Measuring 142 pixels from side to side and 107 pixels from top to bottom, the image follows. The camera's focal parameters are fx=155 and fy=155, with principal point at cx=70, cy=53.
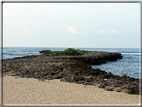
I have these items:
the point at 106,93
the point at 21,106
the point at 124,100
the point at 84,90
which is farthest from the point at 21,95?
the point at 124,100

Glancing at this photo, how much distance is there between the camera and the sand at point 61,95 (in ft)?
17.9

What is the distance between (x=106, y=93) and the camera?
657 centimetres

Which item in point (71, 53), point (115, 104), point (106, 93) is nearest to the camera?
point (115, 104)

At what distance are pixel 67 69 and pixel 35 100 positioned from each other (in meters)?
5.68

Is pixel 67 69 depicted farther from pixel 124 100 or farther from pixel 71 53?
pixel 71 53

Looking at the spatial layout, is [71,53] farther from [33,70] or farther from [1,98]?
[1,98]

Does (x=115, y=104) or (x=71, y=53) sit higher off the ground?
(x=71, y=53)

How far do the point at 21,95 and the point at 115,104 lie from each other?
137 inches

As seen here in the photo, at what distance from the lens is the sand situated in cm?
545

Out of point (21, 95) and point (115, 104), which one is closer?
point (115, 104)

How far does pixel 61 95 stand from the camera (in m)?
6.14

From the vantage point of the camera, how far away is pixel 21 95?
5.96m

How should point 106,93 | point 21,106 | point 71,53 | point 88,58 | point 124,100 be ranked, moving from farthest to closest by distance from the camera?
point 71,53, point 88,58, point 106,93, point 124,100, point 21,106

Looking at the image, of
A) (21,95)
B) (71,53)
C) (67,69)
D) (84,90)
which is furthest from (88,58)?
(21,95)
